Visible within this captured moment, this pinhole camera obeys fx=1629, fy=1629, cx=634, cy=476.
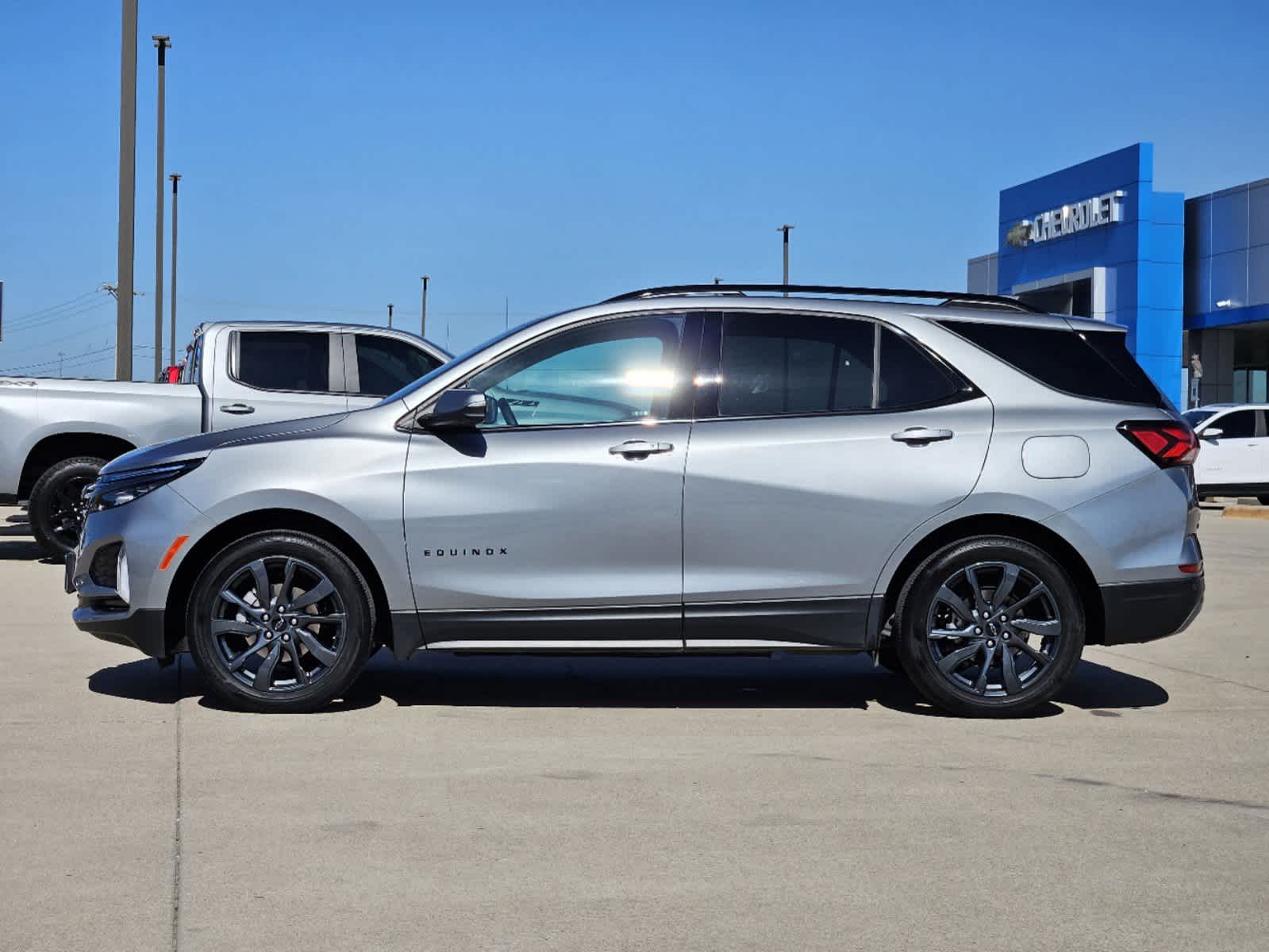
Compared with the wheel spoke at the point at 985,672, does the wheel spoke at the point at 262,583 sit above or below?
above

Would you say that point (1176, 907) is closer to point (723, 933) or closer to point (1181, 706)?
point (723, 933)

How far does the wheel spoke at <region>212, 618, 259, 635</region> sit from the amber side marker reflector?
1.02ft

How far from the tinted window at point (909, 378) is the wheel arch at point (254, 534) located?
2290 millimetres

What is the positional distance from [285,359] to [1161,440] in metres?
8.27

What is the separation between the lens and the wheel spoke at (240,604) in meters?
6.78

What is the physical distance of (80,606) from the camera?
7141mm

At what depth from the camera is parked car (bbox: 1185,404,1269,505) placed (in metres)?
25.0

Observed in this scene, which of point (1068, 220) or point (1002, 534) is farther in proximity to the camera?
point (1068, 220)

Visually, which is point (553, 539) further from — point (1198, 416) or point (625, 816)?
point (1198, 416)

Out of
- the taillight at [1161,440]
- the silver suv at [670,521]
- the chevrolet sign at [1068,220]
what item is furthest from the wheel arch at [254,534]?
the chevrolet sign at [1068,220]

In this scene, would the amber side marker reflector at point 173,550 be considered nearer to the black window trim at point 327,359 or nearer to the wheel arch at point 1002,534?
the wheel arch at point 1002,534

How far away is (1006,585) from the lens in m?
6.80

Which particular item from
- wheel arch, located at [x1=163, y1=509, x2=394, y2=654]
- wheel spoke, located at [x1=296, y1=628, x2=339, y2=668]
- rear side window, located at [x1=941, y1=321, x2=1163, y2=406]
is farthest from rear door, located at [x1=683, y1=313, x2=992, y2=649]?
wheel spoke, located at [x1=296, y1=628, x2=339, y2=668]

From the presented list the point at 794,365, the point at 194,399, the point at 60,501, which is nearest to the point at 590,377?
the point at 794,365
